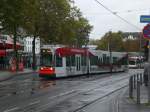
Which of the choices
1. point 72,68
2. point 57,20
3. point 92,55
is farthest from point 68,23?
point 72,68

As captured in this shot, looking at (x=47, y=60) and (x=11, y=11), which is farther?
(x=47, y=60)

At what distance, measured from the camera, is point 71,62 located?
5031 cm

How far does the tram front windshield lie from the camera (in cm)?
4678

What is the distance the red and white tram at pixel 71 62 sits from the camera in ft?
154

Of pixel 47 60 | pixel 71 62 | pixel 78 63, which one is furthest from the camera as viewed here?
pixel 78 63

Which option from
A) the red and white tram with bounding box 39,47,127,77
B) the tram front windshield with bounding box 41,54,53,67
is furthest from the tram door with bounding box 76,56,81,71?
the tram front windshield with bounding box 41,54,53,67

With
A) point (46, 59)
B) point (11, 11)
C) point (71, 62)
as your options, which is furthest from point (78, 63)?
point (11, 11)

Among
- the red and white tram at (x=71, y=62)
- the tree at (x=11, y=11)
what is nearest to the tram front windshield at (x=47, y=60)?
the red and white tram at (x=71, y=62)

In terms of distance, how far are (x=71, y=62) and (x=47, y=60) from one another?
3941mm

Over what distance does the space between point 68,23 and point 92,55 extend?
21.7 m

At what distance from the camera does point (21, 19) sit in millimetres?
47875

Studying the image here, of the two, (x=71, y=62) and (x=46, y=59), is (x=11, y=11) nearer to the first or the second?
(x=46, y=59)

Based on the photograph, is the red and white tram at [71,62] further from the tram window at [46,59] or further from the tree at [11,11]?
the tree at [11,11]

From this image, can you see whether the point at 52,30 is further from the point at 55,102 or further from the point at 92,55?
the point at 55,102
